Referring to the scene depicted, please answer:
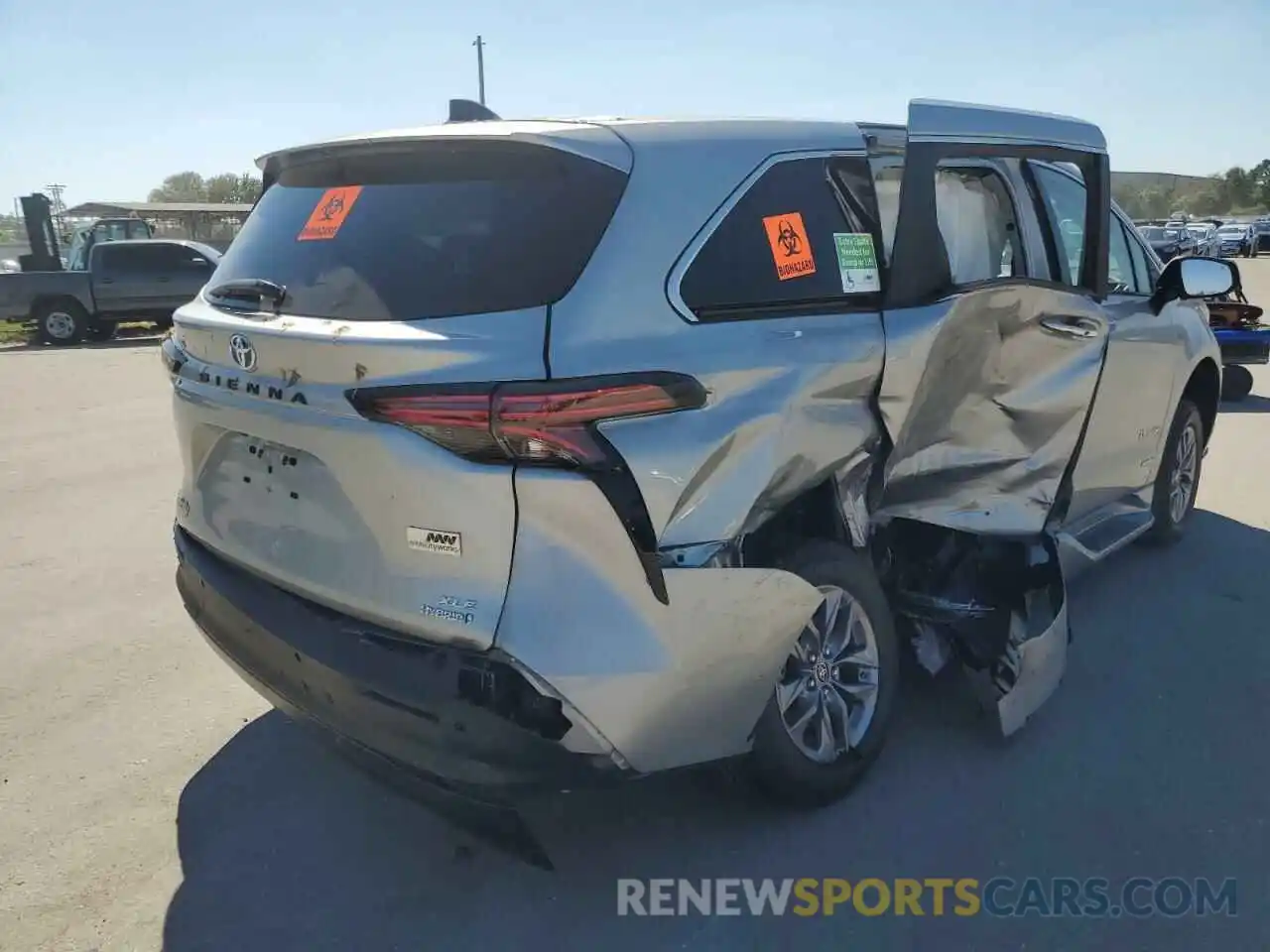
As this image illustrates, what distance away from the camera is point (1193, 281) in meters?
4.55

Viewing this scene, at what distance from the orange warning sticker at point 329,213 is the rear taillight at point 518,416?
71 centimetres

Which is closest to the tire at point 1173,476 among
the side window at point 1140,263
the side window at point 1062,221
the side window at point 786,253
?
the side window at point 1140,263

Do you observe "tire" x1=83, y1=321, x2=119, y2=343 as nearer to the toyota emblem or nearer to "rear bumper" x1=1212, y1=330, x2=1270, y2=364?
"rear bumper" x1=1212, y1=330, x2=1270, y2=364

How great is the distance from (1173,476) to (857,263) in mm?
3268

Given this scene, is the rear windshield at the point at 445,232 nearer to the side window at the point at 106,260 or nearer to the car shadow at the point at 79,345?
the car shadow at the point at 79,345

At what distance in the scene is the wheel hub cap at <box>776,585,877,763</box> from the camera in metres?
2.96

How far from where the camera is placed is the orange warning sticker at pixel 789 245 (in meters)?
2.78

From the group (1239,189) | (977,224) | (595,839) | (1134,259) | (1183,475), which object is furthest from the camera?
(1239,189)

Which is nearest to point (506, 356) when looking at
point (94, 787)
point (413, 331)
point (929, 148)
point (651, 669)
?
point (413, 331)

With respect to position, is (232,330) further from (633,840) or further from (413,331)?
(633,840)

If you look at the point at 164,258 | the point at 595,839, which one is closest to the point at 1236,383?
the point at 595,839

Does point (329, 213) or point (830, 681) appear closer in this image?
point (329, 213)

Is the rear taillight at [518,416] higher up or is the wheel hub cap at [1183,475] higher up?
the rear taillight at [518,416]

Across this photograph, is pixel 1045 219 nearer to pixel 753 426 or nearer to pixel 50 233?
pixel 753 426
